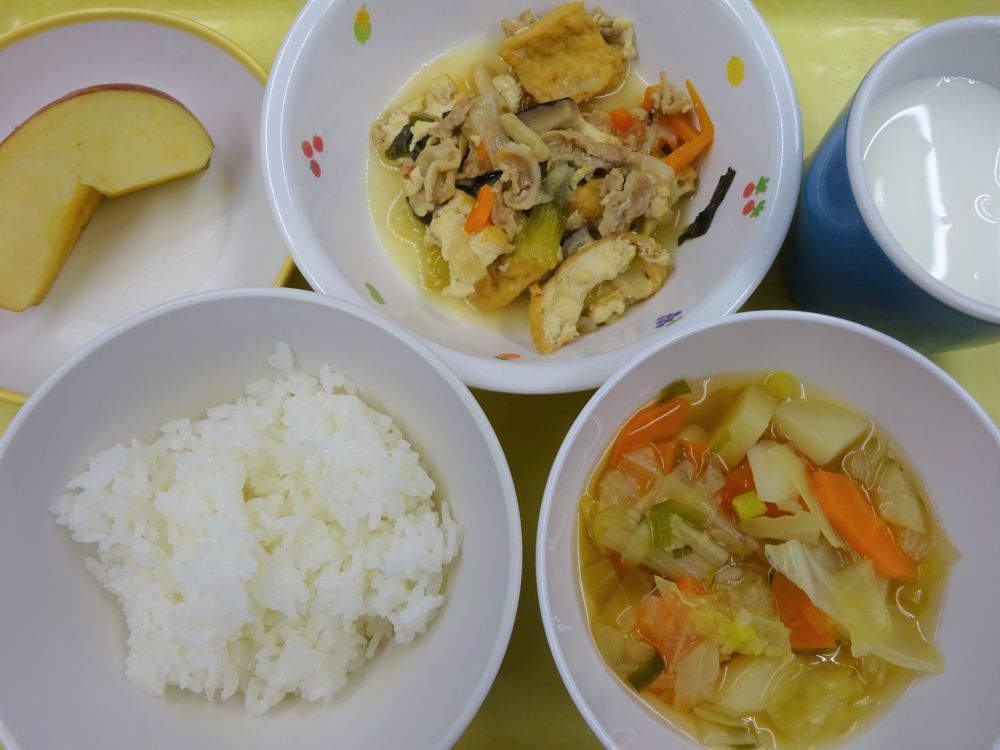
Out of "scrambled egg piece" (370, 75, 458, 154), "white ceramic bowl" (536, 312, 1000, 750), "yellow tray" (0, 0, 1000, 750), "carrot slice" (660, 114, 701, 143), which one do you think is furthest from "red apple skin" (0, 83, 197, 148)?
"white ceramic bowl" (536, 312, 1000, 750)

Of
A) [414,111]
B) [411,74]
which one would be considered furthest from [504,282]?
[411,74]

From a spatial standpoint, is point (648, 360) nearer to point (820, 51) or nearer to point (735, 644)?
point (735, 644)

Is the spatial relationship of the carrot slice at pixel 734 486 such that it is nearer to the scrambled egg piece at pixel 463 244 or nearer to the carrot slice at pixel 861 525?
the carrot slice at pixel 861 525

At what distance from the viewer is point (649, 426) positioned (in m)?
1.28

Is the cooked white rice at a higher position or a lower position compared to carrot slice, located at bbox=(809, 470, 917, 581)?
higher

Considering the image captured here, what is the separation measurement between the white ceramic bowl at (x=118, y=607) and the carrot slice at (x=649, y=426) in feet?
0.82

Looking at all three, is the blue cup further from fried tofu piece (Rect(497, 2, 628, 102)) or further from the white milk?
fried tofu piece (Rect(497, 2, 628, 102))

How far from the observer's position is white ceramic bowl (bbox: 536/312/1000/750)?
1.13 metres

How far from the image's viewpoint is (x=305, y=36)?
146 centimetres

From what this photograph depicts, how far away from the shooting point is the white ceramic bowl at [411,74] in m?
1.34

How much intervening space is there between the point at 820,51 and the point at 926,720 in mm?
1466

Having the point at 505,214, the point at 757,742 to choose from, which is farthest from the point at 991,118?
the point at 757,742

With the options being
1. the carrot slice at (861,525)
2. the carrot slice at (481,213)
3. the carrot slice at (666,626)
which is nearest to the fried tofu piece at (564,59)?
the carrot slice at (481,213)

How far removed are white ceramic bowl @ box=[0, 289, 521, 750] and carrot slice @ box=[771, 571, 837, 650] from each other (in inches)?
17.7
